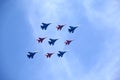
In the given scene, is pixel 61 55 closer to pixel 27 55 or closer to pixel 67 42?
pixel 67 42

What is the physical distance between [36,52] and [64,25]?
9.03 metres

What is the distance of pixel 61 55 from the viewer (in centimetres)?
6191

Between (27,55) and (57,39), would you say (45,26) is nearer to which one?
(57,39)

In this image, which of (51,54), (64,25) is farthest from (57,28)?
(51,54)

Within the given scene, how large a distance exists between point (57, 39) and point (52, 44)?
166cm

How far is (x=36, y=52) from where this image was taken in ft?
203

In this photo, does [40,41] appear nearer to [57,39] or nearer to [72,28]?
[57,39]

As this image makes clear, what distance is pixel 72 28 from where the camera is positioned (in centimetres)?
6066

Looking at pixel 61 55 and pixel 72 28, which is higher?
pixel 72 28

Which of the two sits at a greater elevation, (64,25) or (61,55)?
(64,25)

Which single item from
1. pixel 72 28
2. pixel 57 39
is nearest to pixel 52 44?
pixel 57 39

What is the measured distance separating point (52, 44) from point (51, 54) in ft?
7.90

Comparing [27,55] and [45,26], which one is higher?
[45,26]

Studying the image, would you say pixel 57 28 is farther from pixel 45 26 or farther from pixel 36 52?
pixel 36 52
